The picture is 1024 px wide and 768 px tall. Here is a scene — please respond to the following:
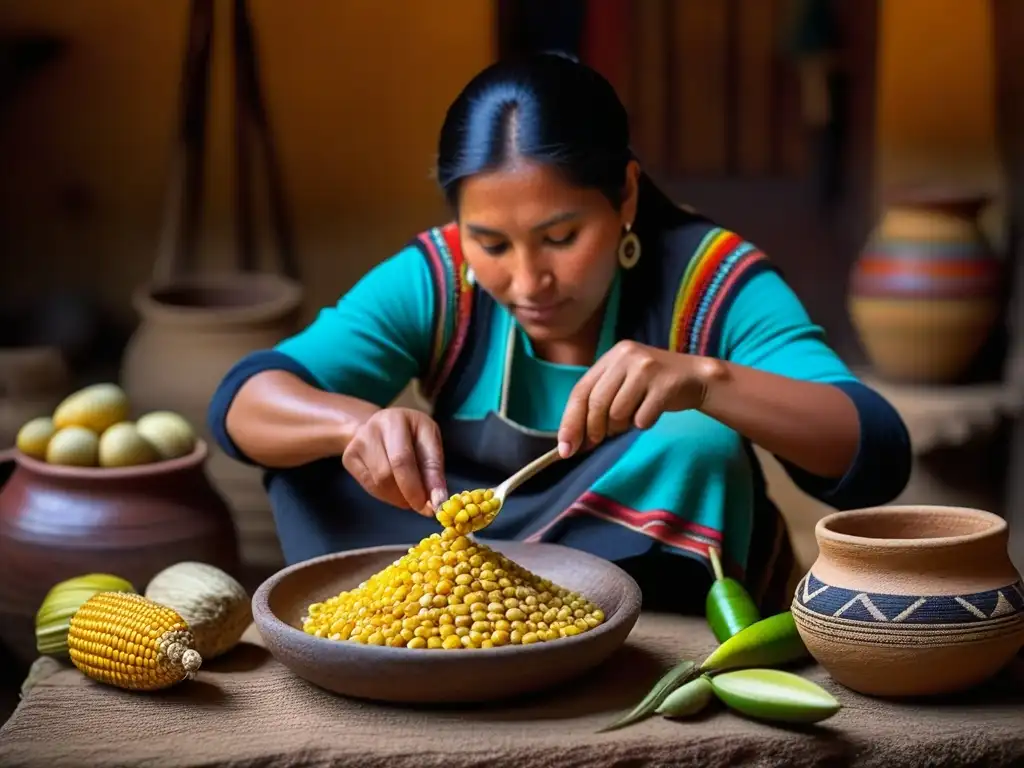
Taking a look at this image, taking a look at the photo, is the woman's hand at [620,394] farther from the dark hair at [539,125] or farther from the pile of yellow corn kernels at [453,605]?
the dark hair at [539,125]

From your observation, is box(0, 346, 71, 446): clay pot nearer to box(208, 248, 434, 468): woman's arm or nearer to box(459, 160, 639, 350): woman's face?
box(208, 248, 434, 468): woman's arm

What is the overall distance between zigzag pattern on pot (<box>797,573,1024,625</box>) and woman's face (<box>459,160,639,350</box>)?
0.67 meters

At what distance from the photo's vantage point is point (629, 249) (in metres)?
2.38

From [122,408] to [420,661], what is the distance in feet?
4.14

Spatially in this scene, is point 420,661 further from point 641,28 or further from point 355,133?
point 641,28

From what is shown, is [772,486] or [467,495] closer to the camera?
[467,495]

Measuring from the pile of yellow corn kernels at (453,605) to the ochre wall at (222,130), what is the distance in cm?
210

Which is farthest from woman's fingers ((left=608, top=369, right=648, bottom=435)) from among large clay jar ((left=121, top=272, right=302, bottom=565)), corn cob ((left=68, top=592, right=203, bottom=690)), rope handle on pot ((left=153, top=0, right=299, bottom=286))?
rope handle on pot ((left=153, top=0, right=299, bottom=286))

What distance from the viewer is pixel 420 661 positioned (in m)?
1.68

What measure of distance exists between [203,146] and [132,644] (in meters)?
2.12

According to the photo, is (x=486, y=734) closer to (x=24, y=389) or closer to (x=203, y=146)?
(x=24, y=389)

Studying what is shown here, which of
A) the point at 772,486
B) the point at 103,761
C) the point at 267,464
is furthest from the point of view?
the point at 772,486

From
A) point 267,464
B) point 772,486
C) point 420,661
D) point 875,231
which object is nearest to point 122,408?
point 267,464

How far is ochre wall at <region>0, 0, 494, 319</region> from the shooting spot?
3834 mm
